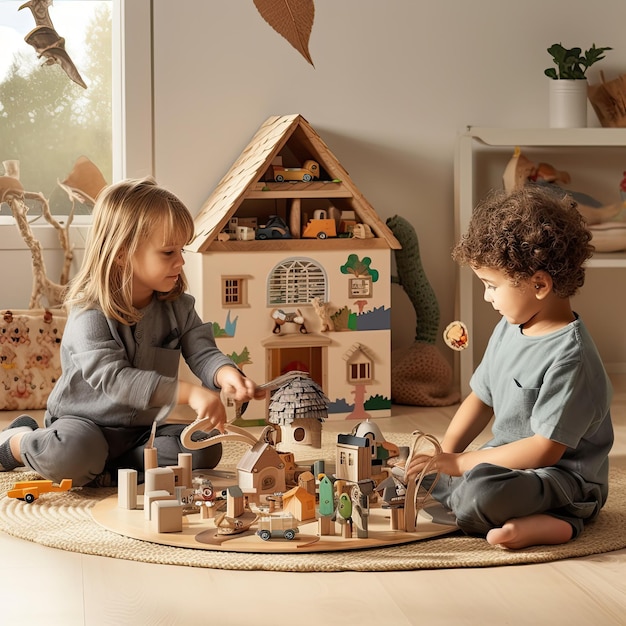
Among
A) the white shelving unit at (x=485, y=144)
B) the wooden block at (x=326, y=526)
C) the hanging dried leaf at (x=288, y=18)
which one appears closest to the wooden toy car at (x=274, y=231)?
the white shelving unit at (x=485, y=144)

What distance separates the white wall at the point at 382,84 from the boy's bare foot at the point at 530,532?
4.64ft

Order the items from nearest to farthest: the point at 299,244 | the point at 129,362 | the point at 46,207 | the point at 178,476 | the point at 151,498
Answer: the point at 151,498 < the point at 178,476 < the point at 129,362 < the point at 299,244 < the point at 46,207

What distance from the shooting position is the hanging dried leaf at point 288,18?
0.23 meters

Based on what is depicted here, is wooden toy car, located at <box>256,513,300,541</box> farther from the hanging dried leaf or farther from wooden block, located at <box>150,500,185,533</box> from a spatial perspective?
the hanging dried leaf

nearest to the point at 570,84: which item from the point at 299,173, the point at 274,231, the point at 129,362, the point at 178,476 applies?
the point at 299,173

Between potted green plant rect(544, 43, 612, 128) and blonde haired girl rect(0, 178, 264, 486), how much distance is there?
4.41ft

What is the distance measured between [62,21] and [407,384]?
1.38 metres

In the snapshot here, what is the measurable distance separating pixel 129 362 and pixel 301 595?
2.09 ft

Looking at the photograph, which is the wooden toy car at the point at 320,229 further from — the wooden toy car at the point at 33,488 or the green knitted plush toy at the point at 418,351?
the wooden toy car at the point at 33,488

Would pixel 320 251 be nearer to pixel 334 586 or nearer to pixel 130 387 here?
pixel 130 387

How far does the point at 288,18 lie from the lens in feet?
0.77

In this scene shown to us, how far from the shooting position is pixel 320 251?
2168mm

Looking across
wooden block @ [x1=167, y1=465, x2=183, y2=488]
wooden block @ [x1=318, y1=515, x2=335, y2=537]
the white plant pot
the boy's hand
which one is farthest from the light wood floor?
the white plant pot

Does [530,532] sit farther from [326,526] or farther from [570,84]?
[570,84]
